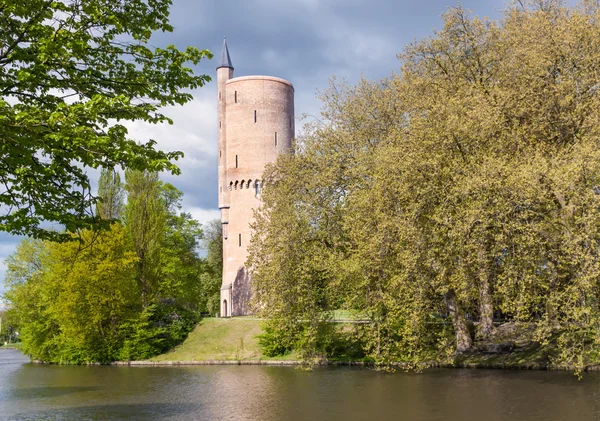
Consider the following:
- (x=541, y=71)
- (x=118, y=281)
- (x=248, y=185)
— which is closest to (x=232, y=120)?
(x=248, y=185)

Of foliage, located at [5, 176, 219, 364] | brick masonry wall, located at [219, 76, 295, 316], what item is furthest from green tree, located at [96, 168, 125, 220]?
brick masonry wall, located at [219, 76, 295, 316]

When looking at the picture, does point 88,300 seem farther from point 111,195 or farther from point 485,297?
point 485,297

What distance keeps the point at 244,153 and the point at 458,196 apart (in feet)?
100

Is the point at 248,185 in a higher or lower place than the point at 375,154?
higher

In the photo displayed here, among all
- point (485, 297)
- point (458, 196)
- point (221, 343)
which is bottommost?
point (221, 343)

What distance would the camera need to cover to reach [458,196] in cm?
2045

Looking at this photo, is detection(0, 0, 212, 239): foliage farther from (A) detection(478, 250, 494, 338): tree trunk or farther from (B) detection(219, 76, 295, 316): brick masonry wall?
(B) detection(219, 76, 295, 316): brick masonry wall

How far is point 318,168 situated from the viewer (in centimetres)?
2809

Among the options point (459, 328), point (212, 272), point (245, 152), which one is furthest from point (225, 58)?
point (459, 328)

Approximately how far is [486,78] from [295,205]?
10.6 m

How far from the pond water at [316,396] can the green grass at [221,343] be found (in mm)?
6949

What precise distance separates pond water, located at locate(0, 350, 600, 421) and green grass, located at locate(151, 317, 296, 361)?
6949mm

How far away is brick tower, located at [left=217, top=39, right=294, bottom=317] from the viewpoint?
48.2 meters

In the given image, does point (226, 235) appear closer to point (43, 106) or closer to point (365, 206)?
point (365, 206)
